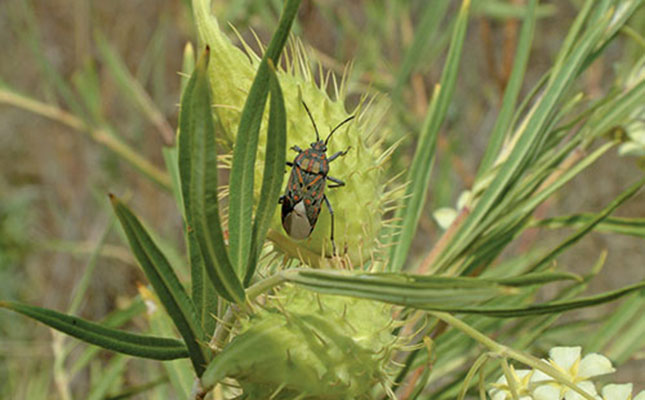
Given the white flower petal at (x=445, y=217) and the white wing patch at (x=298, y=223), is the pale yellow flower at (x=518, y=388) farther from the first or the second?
the white flower petal at (x=445, y=217)

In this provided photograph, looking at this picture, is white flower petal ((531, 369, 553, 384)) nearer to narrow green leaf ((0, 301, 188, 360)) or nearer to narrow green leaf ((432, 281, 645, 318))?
narrow green leaf ((432, 281, 645, 318))

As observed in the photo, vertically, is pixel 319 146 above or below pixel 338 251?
above

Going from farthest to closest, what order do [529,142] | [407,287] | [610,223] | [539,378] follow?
[610,223], [529,142], [539,378], [407,287]

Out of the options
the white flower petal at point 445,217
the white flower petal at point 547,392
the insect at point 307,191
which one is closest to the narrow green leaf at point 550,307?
the white flower petal at point 547,392

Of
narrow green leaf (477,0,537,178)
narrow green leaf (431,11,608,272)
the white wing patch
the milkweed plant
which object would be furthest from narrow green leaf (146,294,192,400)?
narrow green leaf (477,0,537,178)

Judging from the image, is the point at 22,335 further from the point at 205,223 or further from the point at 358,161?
the point at 205,223

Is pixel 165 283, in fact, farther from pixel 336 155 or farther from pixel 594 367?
pixel 594 367

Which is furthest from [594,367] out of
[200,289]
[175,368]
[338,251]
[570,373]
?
[175,368]
